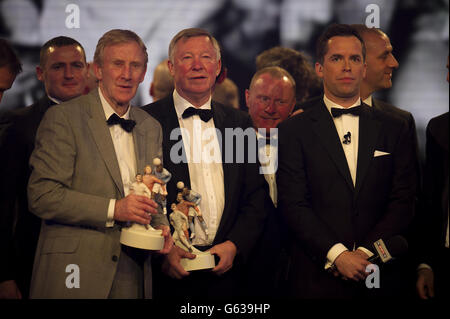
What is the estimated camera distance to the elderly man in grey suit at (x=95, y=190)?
3.05 metres

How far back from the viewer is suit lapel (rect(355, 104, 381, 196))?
3.48 m

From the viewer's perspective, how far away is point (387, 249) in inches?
134

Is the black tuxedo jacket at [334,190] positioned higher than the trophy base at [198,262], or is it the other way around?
the black tuxedo jacket at [334,190]

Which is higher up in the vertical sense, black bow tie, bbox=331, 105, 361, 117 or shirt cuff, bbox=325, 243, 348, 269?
black bow tie, bbox=331, 105, 361, 117

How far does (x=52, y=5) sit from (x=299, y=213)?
3190 millimetres

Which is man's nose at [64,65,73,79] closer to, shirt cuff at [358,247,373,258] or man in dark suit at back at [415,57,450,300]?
shirt cuff at [358,247,373,258]

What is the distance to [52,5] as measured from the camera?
539cm

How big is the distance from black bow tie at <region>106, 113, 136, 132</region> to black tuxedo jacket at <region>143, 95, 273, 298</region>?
0.29 meters

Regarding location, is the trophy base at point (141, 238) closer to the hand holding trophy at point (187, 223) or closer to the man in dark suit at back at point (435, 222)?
the hand holding trophy at point (187, 223)

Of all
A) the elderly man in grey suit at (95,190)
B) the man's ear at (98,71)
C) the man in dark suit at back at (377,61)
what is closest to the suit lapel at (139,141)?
the elderly man in grey suit at (95,190)

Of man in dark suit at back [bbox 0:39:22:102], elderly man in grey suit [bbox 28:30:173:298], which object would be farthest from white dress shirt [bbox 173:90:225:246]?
man in dark suit at back [bbox 0:39:22:102]

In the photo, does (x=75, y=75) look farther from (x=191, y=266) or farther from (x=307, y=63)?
(x=307, y=63)

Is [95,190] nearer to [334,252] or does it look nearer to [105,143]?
[105,143]

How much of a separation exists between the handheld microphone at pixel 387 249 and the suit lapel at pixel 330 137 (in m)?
0.35
